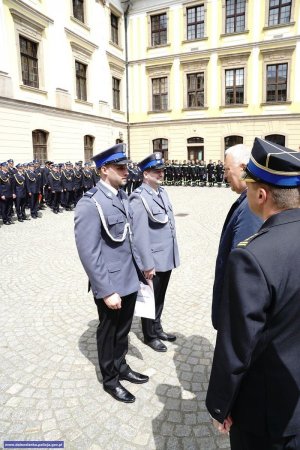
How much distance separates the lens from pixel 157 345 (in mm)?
3365

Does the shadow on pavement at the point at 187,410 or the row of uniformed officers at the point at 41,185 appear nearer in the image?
the shadow on pavement at the point at 187,410

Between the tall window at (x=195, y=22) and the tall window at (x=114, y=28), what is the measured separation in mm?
4883

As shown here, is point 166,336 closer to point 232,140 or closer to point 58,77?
point 58,77

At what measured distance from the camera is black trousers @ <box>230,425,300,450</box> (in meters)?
1.24

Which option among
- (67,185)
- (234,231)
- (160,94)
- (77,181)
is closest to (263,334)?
(234,231)

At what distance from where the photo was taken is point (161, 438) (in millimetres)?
2258

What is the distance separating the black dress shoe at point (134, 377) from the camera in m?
2.87

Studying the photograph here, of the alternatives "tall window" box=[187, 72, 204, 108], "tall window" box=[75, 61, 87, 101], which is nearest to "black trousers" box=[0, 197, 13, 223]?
"tall window" box=[75, 61, 87, 101]

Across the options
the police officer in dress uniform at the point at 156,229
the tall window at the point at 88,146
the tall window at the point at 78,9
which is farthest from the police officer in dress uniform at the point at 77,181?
the police officer in dress uniform at the point at 156,229

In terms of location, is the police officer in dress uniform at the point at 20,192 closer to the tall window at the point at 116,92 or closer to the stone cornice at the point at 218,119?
the tall window at the point at 116,92

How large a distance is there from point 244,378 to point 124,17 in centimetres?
2646

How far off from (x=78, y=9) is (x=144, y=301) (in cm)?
2015

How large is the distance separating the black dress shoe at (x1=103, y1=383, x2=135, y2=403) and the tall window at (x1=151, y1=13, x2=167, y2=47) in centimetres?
2432

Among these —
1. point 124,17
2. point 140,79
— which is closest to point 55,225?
point 140,79
